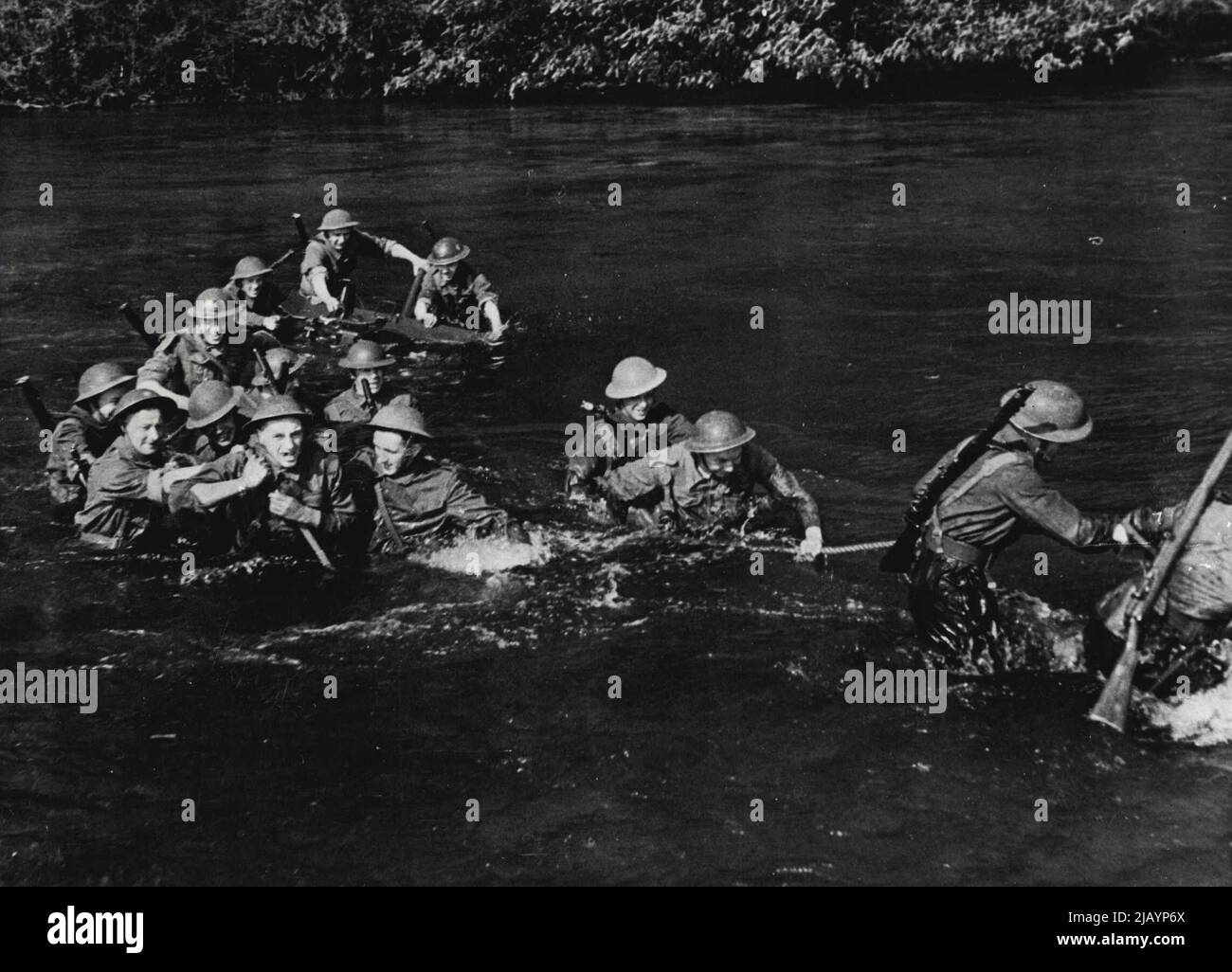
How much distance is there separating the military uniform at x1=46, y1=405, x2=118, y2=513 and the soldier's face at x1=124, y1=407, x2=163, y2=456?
0.74m

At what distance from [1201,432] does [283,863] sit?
29.9 ft

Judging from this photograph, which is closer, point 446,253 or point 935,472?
point 935,472

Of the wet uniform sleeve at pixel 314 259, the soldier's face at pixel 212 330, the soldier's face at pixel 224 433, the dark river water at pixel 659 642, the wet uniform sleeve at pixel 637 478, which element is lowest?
the dark river water at pixel 659 642

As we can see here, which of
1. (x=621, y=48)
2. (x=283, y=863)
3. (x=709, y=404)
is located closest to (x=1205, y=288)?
(x=709, y=404)

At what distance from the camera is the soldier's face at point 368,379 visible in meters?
11.1

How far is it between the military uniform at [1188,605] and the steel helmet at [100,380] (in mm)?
7286

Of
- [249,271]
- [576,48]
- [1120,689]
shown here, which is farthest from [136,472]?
[576,48]

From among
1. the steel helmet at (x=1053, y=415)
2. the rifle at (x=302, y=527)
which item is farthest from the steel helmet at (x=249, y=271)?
the steel helmet at (x=1053, y=415)

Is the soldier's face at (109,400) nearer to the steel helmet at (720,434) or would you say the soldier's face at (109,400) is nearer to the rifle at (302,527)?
the rifle at (302,527)

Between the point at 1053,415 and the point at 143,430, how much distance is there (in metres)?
6.13

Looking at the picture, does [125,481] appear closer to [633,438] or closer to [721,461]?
[633,438]

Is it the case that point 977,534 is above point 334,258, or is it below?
below

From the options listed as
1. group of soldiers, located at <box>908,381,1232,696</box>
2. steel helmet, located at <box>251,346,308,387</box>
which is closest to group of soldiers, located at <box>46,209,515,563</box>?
steel helmet, located at <box>251,346,308,387</box>

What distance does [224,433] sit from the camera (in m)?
10.4
